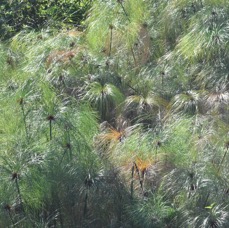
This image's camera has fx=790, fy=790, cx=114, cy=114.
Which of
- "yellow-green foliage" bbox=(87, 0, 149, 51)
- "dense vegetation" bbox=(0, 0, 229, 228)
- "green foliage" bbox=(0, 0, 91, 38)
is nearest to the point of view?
"dense vegetation" bbox=(0, 0, 229, 228)

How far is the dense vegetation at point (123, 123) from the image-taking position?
167 inches

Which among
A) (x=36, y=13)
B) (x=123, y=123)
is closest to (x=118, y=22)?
(x=123, y=123)

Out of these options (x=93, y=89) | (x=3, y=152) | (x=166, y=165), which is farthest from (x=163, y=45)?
(x=3, y=152)

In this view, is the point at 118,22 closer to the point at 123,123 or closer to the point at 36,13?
the point at 123,123

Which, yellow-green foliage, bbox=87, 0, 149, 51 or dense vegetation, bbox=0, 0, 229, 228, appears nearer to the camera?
dense vegetation, bbox=0, 0, 229, 228

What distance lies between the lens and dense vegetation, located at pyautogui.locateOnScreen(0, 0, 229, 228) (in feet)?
14.0

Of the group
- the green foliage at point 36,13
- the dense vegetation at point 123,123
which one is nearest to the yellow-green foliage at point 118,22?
the dense vegetation at point 123,123

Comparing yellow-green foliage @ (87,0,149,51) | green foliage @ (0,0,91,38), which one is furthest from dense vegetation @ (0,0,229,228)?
green foliage @ (0,0,91,38)

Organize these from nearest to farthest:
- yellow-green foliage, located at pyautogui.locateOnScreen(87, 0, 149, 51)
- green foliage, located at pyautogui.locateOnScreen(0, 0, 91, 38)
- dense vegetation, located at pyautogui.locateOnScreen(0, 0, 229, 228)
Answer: dense vegetation, located at pyautogui.locateOnScreen(0, 0, 229, 228) → yellow-green foliage, located at pyautogui.locateOnScreen(87, 0, 149, 51) → green foliage, located at pyautogui.locateOnScreen(0, 0, 91, 38)

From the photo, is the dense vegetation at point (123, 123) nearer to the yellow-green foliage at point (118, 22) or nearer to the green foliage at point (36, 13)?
the yellow-green foliage at point (118, 22)

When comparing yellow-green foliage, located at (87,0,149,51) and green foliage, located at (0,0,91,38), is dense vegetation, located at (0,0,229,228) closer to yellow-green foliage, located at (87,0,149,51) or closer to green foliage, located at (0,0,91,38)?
yellow-green foliage, located at (87,0,149,51)

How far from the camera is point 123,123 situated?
16.2ft

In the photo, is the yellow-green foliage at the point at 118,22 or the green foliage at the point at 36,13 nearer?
the yellow-green foliage at the point at 118,22

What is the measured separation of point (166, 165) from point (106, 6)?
1.64 m
